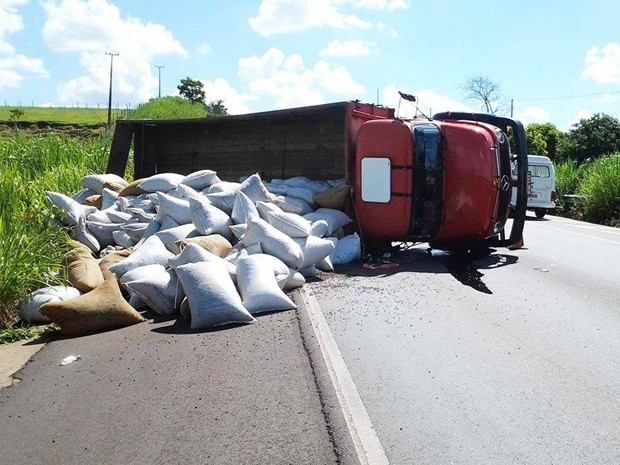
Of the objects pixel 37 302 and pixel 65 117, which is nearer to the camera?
pixel 37 302

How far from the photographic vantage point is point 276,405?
4621 millimetres

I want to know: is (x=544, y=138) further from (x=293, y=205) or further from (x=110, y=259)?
(x=110, y=259)

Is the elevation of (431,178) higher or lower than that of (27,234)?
higher

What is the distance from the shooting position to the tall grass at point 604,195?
2427 centimetres

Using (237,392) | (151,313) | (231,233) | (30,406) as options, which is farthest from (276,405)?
(231,233)

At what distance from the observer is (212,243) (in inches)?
348

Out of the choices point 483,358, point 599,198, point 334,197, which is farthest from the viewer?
point 599,198

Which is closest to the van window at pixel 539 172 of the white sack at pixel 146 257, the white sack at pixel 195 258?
the white sack at pixel 146 257

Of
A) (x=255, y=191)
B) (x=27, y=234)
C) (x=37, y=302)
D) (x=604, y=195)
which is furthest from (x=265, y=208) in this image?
(x=604, y=195)

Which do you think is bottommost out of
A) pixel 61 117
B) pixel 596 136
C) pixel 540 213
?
pixel 540 213

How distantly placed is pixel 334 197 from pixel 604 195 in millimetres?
16377

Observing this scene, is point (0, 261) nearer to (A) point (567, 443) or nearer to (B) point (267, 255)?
(B) point (267, 255)

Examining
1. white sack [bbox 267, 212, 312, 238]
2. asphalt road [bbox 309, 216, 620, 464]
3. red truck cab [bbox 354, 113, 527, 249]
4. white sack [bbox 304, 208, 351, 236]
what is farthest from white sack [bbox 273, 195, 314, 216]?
asphalt road [bbox 309, 216, 620, 464]

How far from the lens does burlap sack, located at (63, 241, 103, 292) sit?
7.87 meters
